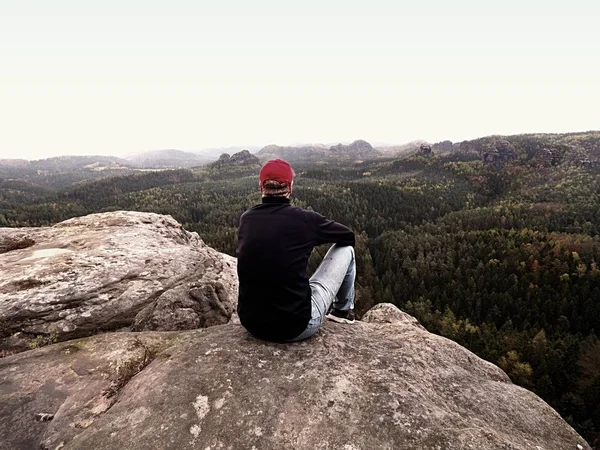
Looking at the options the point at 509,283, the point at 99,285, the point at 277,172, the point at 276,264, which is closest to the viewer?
the point at 276,264

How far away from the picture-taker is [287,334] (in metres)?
7.37

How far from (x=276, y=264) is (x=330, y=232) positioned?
1.58 m

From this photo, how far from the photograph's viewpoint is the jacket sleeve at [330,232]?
7207 millimetres

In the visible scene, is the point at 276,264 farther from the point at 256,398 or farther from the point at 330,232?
the point at 256,398

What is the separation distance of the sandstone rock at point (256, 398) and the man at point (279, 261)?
807mm

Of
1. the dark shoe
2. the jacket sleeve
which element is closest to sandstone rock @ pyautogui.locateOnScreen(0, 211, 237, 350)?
the dark shoe

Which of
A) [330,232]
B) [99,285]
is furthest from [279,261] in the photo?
[99,285]

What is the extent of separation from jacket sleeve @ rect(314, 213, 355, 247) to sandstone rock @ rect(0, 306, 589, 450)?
2500 millimetres

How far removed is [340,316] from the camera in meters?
9.53

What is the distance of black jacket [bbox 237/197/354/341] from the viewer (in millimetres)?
6594

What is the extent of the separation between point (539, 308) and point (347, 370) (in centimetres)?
6721

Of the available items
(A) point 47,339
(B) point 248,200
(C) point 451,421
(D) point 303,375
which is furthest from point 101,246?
(B) point 248,200

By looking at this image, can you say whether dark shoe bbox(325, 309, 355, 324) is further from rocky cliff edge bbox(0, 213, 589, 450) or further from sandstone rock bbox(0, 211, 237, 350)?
sandstone rock bbox(0, 211, 237, 350)

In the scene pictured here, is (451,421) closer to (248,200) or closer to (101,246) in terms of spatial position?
(101,246)
